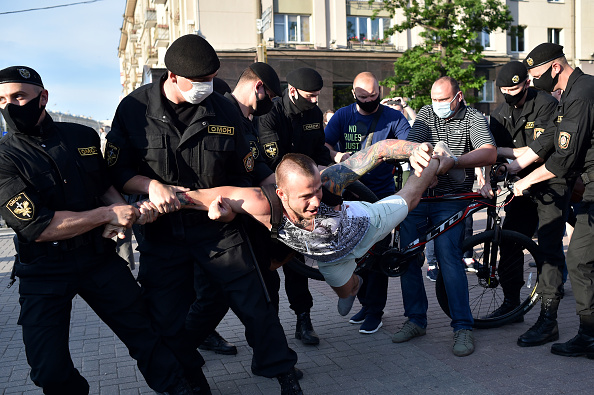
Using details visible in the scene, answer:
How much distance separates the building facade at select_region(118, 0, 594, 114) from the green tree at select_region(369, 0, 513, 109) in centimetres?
173

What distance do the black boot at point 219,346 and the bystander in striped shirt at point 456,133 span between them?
2.15 m

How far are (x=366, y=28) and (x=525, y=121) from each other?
23353mm

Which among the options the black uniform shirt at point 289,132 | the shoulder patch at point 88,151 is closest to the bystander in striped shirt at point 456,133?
the black uniform shirt at point 289,132

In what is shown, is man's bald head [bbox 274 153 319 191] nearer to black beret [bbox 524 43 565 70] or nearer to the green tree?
black beret [bbox 524 43 565 70]

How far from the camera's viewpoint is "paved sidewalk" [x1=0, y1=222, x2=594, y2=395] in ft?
13.0

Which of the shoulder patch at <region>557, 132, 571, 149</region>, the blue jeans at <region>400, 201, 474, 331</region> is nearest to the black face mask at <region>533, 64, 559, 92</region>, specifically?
the shoulder patch at <region>557, 132, 571, 149</region>

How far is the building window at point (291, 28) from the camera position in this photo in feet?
85.6

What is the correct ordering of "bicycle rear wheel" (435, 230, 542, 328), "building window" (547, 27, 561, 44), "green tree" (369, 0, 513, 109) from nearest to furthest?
1. "bicycle rear wheel" (435, 230, 542, 328)
2. "green tree" (369, 0, 513, 109)
3. "building window" (547, 27, 561, 44)

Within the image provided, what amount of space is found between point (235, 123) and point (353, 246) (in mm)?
1059

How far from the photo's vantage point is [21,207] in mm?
3043

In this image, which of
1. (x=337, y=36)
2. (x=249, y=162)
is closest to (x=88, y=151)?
(x=249, y=162)

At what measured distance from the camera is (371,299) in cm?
521

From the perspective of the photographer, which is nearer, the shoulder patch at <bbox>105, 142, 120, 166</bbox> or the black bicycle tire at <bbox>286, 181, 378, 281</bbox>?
the shoulder patch at <bbox>105, 142, 120, 166</bbox>

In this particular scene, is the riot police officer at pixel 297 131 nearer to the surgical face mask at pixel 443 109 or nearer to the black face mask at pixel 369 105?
the black face mask at pixel 369 105
